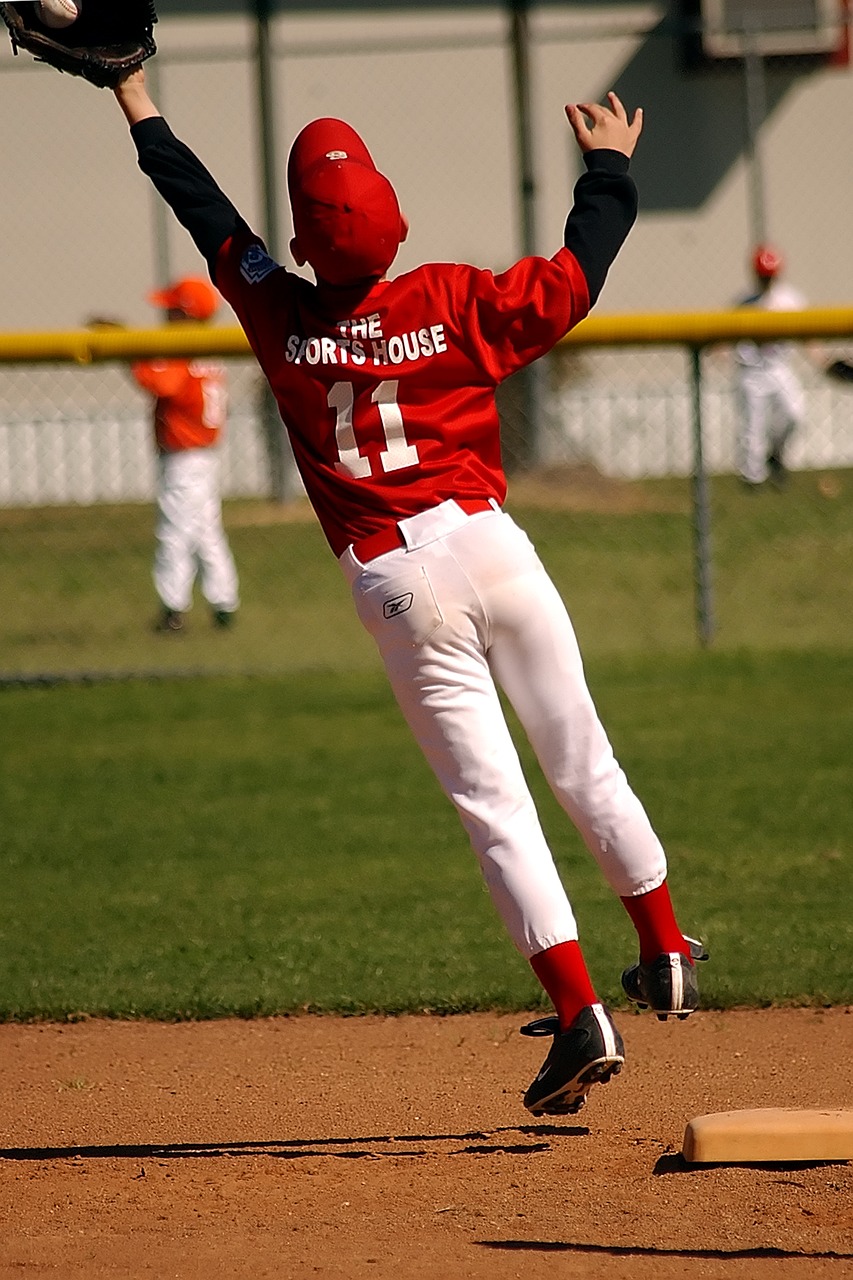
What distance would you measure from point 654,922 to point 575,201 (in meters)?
1.50

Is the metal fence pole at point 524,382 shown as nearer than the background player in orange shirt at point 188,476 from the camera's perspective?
No

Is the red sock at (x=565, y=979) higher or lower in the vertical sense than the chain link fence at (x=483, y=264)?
lower

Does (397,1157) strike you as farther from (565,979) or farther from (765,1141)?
(765,1141)

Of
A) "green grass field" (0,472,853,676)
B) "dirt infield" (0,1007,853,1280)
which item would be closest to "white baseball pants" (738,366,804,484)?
"green grass field" (0,472,853,676)

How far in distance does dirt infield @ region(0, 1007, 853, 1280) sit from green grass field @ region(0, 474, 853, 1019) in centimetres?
34

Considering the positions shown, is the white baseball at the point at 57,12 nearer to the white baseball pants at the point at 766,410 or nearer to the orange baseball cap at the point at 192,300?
the orange baseball cap at the point at 192,300

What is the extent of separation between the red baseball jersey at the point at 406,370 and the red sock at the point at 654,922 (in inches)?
34.5

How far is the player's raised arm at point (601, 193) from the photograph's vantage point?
3.57 meters

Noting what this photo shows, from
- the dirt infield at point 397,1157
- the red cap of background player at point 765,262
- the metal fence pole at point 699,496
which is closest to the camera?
the dirt infield at point 397,1157

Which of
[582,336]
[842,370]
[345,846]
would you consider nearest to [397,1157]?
[345,846]

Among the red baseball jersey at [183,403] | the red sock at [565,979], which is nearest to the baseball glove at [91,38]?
the red sock at [565,979]

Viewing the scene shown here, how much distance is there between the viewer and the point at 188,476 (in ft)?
38.4

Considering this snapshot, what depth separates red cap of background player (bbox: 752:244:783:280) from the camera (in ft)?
50.6

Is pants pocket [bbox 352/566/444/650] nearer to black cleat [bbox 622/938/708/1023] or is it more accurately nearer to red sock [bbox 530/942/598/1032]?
red sock [bbox 530/942/598/1032]
